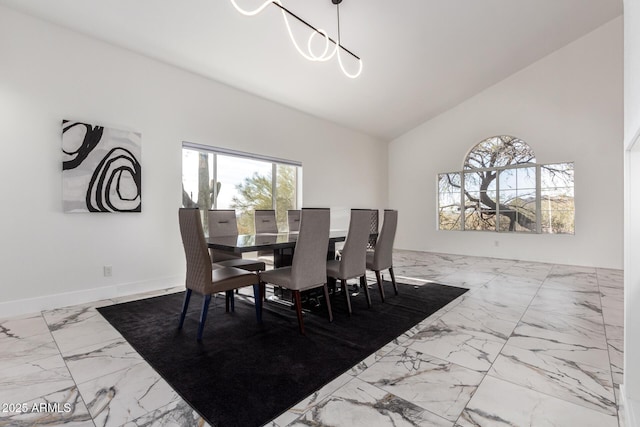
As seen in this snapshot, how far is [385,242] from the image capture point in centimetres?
342

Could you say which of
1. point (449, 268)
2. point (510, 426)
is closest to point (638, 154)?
point (510, 426)

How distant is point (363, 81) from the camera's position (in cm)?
506

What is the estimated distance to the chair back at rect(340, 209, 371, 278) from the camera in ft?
9.52

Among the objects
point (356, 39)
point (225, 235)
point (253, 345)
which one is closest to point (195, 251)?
point (253, 345)

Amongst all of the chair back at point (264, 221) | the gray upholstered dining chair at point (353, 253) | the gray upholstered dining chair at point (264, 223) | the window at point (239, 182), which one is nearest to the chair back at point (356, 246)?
the gray upholstered dining chair at point (353, 253)

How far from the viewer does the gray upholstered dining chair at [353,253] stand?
2.90m

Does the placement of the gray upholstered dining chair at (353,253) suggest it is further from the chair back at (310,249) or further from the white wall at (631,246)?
the white wall at (631,246)

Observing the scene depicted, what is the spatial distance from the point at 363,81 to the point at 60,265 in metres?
4.78

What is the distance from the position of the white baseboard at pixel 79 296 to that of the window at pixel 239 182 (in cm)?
104

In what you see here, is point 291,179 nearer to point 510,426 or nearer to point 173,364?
point 173,364

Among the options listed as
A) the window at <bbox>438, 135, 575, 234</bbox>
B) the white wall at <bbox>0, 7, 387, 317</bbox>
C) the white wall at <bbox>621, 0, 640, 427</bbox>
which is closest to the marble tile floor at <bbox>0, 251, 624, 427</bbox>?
the white wall at <bbox>621, 0, 640, 427</bbox>

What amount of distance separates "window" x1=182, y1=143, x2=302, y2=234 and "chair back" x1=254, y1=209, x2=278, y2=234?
0.84 meters

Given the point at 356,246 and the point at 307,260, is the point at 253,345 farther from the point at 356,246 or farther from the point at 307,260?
the point at 356,246

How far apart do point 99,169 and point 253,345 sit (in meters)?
2.66
